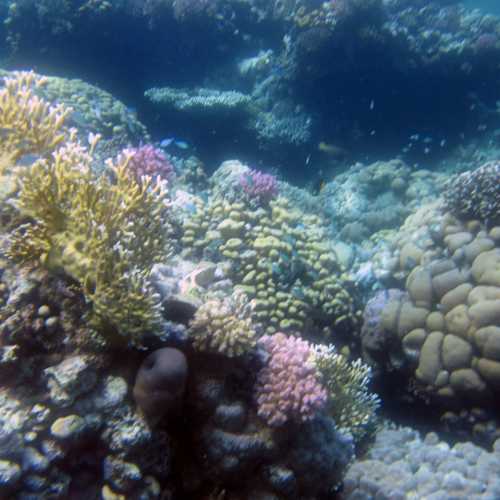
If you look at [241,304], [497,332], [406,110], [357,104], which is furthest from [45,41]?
[497,332]

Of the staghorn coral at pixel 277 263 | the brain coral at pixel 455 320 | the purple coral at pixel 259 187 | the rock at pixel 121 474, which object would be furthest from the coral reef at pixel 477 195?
the rock at pixel 121 474

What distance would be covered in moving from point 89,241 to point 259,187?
3933mm

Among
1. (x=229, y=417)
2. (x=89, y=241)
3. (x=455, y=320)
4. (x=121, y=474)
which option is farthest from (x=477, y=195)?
(x=121, y=474)

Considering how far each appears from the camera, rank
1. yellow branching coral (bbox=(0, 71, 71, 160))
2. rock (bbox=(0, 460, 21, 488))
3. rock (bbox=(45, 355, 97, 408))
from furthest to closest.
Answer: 1. yellow branching coral (bbox=(0, 71, 71, 160))
2. rock (bbox=(45, 355, 97, 408))
3. rock (bbox=(0, 460, 21, 488))

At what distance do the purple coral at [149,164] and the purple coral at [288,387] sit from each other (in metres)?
3.64

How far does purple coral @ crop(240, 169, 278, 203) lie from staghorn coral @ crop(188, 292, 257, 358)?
336 centimetres

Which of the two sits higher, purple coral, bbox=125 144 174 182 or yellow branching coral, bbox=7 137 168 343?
purple coral, bbox=125 144 174 182

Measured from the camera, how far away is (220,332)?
3564mm

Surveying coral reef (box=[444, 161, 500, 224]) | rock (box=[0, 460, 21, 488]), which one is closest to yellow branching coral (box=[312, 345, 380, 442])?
rock (box=[0, 460, 21, 488])

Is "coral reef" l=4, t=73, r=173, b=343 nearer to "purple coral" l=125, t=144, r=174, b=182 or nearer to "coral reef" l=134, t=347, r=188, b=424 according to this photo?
"coral reef" l=134, t=347, r=188, b=424

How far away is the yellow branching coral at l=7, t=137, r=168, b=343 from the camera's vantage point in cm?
325

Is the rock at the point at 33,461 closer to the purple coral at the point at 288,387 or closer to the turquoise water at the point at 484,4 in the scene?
the purple coral at the point at 288,387

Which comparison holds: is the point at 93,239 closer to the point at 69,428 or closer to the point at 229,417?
the point at 69,428

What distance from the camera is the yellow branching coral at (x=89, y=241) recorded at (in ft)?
10.7
